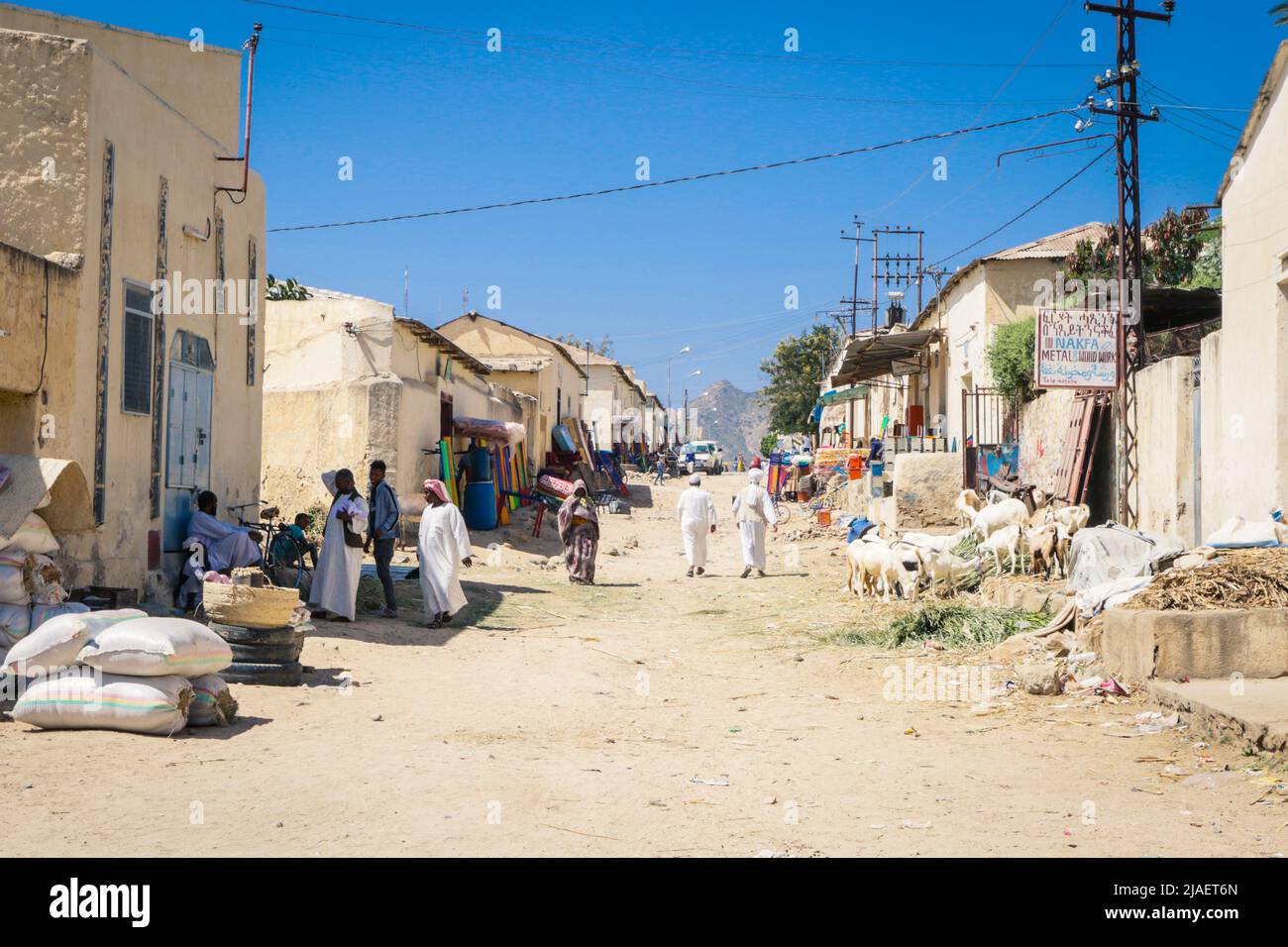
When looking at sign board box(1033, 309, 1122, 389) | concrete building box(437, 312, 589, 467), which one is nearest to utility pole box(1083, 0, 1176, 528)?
sign board box(1033, 309, 1122, 389)

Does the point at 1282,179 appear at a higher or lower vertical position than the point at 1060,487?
higher

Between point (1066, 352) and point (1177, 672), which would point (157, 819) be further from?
point (1066, 352)

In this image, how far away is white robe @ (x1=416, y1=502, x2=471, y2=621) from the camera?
12.2 metres

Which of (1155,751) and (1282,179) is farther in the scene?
(1282,179)

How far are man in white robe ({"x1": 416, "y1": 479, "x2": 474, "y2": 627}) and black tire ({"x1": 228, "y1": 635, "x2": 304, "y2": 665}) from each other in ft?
12.4

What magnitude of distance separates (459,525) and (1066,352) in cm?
806

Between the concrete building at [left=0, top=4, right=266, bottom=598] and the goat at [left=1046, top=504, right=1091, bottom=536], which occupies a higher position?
the concrete building at [left=0, top=4, right=266, bottom=598]

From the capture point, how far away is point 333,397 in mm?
18891

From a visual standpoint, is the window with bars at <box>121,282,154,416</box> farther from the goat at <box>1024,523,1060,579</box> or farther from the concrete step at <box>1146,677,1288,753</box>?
the goat at <box>1024,523,1060,579</box>

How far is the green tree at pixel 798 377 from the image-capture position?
60281mm

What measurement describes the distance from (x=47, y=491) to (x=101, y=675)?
6.19ft
